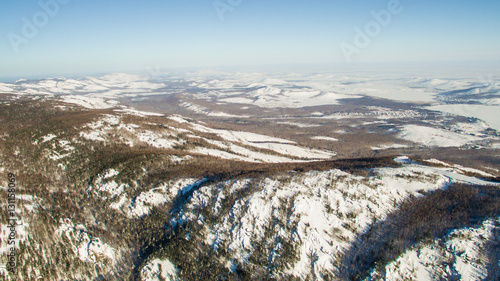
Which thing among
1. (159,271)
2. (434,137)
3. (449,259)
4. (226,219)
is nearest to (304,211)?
(226,219)

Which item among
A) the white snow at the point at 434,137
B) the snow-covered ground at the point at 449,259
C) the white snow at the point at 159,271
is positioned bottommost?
the white snow at the point at 434,137

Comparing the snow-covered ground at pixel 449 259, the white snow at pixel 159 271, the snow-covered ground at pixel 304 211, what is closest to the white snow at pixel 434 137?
the snow-covered ground at pixel 304 211

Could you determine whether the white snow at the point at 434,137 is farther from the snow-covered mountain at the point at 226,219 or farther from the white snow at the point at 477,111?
the snow-covered mountain at the point at 226,219

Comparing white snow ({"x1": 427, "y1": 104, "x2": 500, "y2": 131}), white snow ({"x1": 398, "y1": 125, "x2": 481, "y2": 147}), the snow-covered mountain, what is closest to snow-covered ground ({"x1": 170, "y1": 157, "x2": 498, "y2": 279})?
the snow-covered mountain

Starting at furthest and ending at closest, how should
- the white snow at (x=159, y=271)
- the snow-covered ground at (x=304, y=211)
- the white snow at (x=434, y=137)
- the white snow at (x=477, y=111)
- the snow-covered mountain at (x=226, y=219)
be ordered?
the white snow at (x=477, y=111) < the white snow at (x=434, y=137) < the snow-covered ground at (x=304, y=211) < the white snow at (x=159, y=271) < the snow-covered mountain at (x=226, y=219)

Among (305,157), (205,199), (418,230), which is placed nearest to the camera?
(418,230)

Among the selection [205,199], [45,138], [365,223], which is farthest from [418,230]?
[45,138]

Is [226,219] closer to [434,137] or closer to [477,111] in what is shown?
[434,137]

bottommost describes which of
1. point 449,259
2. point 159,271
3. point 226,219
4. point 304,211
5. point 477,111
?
point 477,111

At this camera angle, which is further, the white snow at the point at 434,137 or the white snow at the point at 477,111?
the white snow at the point at 477,111

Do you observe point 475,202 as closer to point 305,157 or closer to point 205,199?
point 205,199

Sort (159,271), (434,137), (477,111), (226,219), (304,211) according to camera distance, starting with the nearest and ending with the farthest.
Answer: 1. (159,271)
2. (226,219)
3. (304,211)
4. (434,137)
5. (477,111)
